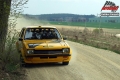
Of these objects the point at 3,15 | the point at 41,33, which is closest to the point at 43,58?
the point at 41,33

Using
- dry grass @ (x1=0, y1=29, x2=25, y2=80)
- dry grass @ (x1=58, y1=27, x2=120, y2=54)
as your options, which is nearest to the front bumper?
dry grass @ (x1=0, y1=29, x2=25, y2=80)

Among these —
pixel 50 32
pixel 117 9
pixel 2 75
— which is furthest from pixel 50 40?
pixel 117 9

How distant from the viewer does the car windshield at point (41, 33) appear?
34.7ft

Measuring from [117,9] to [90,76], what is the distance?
56941 millimetres

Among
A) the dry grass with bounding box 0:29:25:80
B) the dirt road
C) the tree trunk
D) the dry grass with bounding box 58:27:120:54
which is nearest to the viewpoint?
the tree trunk

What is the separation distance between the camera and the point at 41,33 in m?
10.8

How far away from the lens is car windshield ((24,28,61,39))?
10.6m

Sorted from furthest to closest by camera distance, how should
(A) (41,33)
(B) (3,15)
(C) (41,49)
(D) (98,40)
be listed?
(D) (98,40) < (A) (41,33) < (C) (41,49) < (B) (3,15)

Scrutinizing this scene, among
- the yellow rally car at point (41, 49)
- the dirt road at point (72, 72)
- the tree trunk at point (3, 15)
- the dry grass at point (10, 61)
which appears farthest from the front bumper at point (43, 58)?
the tree trunk at point (3, 15)

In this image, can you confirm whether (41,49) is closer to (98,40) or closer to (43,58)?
(43,58)

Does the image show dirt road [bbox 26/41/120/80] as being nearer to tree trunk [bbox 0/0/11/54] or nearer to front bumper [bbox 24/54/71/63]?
front bumper [bbox 24/54/71/63]

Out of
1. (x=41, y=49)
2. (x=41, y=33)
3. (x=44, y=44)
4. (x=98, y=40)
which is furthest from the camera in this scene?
(x=98, y=40)

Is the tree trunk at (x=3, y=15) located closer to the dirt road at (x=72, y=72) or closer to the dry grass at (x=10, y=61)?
the dry grass at (x=10, y=61)

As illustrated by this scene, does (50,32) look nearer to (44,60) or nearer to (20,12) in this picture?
(44,60)
